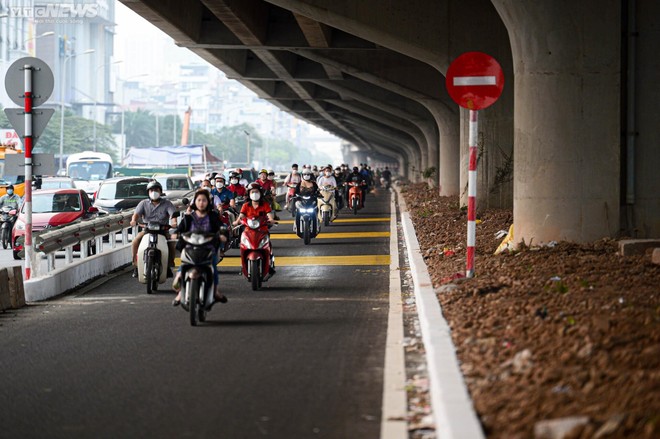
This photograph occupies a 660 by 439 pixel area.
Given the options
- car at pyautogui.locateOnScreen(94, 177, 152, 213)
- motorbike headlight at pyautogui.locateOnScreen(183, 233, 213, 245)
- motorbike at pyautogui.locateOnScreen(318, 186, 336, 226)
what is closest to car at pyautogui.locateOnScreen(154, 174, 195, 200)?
car at pyautogui.locateOnScreen(94, 177, 152, 213)

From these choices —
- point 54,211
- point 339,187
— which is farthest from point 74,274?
point 339,187

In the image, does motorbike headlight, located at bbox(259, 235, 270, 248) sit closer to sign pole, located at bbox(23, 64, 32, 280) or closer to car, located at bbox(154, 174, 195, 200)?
sign pole, located at bbox(23, 64, 32, 280)

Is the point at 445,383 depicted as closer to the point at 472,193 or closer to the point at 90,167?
the point at 472,193

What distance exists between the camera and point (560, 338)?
9047mm

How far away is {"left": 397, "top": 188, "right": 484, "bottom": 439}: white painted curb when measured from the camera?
636 cm

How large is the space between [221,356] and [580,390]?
164 inches

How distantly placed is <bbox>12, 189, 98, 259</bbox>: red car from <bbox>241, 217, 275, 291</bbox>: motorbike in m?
9.04

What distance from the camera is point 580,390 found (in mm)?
7168

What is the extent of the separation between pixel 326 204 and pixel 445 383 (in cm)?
2571

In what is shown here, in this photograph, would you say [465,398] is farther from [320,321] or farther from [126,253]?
[126,253]

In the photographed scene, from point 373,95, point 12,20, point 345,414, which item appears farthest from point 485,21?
point 12,20

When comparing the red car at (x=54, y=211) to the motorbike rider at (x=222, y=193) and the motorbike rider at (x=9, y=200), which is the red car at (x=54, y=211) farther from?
the motorbike rider at (x=222, y=193)

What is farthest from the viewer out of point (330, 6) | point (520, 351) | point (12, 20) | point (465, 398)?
point (12, 20)

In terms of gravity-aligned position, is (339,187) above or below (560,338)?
above
